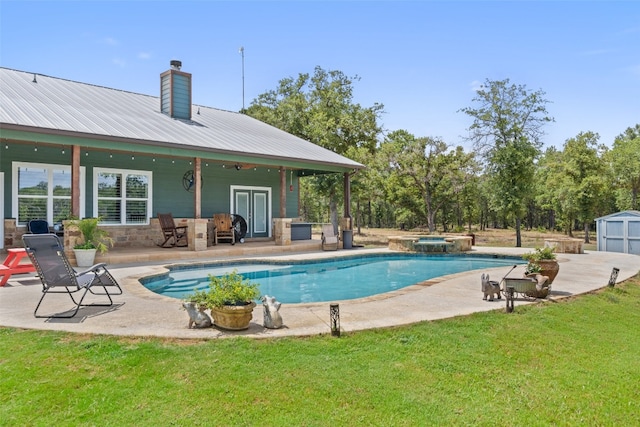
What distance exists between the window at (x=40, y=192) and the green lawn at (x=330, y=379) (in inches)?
330

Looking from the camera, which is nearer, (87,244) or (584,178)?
(87,244)

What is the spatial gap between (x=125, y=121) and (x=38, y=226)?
3424 millimetres

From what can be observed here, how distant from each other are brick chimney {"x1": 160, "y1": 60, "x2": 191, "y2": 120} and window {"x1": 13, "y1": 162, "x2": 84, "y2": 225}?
153 inches

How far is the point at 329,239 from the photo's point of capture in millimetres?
13734

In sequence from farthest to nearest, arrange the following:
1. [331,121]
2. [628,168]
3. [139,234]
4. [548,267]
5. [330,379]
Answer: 1. [628,168]
2. [331,121]
3. [139,234]
4. [548,267]
5. [330,379]

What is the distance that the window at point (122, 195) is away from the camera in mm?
12125

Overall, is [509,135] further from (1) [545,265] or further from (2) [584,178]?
(1) [545,265]

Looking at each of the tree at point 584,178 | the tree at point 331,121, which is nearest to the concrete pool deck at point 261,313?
the tree at point 331,121

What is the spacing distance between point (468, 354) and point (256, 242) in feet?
36.9

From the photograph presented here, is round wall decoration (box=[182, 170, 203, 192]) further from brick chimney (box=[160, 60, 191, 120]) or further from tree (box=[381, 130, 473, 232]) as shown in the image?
tree (box=[381, 130, 473, 232])

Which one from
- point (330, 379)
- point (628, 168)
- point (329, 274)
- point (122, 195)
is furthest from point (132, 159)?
point (628, 168)

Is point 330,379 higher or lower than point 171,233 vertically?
lower

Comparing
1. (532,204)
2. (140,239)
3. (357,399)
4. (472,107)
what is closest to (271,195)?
(140,239)

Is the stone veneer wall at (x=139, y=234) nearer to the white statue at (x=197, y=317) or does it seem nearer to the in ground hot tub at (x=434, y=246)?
the in ground hot tub at (x=434, y=246)
